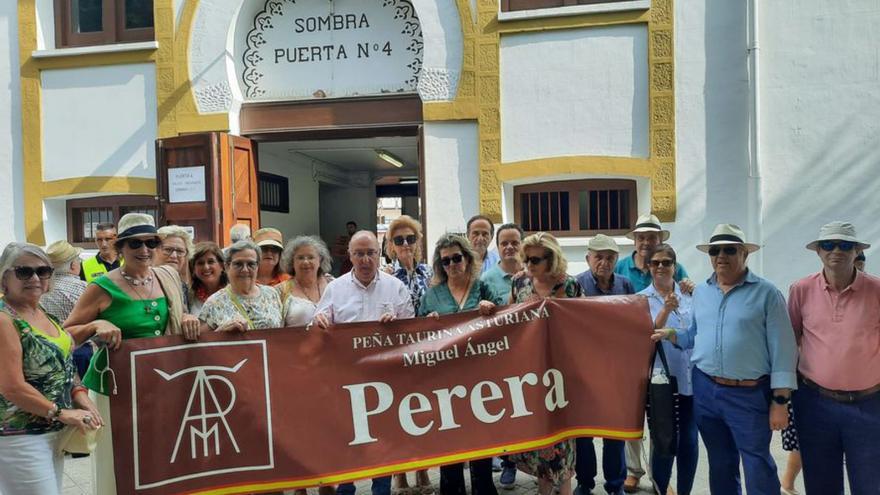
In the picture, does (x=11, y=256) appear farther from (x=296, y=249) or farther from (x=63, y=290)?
(x=63, y=290)

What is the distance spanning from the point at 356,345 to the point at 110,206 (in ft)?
22.9

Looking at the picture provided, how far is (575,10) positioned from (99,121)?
6.68m

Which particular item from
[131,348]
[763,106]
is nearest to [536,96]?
[763,106]

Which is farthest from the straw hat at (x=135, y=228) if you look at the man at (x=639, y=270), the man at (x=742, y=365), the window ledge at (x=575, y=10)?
the window ledge at (x=575, y=10)

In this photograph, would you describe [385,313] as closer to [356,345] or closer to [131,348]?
[356,345]

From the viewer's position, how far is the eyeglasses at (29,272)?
277cm

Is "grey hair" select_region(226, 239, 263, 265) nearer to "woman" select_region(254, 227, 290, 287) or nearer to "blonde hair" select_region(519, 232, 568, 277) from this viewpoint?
"woman" select_region(254, 227, 290, 287)

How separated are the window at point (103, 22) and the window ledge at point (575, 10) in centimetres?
515

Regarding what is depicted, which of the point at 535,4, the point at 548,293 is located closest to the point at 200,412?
the point at 548,293

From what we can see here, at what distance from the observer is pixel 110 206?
29.5 feet

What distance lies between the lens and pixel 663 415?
11.8 ft

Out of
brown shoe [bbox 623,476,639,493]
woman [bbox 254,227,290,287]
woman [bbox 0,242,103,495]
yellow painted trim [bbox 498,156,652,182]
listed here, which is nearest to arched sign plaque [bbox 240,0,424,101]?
yellow painted trim [bbox 498,156,652,182]

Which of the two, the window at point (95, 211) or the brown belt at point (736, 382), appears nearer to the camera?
the brown belt at point (736, 382)

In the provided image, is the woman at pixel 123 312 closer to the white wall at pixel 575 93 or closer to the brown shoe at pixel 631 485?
the brown shoe at pixel 631 485
